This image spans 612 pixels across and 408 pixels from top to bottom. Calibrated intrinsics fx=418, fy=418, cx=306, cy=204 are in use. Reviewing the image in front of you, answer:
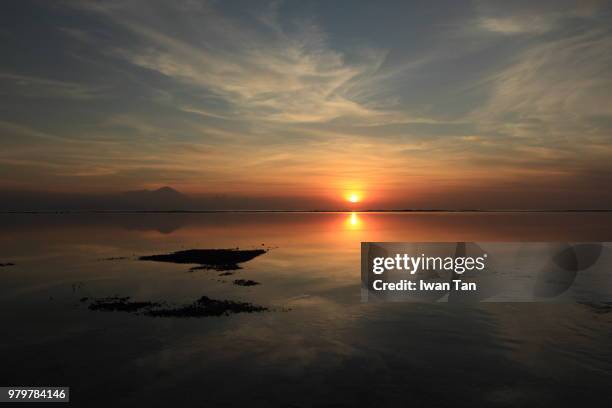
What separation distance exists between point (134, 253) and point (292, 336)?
45939mm

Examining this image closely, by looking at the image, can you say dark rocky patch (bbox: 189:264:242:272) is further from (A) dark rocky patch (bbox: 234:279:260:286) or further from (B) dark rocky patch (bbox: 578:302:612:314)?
(B) dark rocky patch (bbox: 578:302:612:314)

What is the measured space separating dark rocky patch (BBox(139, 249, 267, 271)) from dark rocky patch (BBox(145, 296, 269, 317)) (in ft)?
Result: 54.8

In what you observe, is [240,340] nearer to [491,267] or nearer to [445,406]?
[445,406]

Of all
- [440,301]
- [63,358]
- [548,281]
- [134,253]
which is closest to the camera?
[63,358]

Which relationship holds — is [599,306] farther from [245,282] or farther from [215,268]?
[215,268]

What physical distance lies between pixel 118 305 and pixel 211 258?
25.3 m

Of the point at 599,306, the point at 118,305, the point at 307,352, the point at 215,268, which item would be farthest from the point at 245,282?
the point at 599,306

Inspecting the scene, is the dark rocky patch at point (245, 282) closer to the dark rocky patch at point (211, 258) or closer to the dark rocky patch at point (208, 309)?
the dark rocky patch at point (208, 309)

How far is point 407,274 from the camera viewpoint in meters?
45.4

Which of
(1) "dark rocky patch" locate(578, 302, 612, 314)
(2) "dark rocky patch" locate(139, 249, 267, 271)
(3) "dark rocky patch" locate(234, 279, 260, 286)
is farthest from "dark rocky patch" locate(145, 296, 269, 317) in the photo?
(1) "dark rocky patch" locate(578, 302, 612, 314)

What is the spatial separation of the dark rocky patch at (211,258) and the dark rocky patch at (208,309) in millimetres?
16694

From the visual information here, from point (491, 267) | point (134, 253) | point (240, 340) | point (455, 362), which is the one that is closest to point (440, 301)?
point (455, 362)

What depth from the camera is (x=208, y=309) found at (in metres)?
28.4

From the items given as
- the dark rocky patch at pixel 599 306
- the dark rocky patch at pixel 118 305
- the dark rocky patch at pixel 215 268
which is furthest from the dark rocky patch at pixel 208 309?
the dark rocky patch at pixel 599 306
